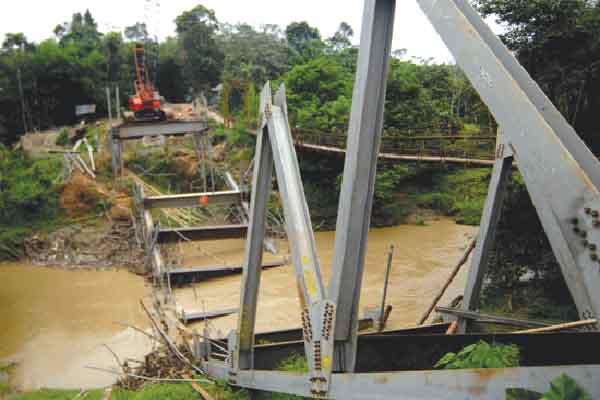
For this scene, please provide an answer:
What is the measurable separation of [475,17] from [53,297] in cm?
1424

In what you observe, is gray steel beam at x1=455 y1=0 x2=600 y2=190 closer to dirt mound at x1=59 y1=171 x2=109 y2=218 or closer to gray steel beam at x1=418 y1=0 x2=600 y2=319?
gray steel beam at x1=418 y1=0 x2=600 y2=319

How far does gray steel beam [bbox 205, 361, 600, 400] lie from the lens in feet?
6.57

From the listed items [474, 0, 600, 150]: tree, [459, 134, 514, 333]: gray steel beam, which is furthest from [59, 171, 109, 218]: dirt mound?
[459, 134, 514, 333]: gray steel beam

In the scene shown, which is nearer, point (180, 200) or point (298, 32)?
point (180, 200)

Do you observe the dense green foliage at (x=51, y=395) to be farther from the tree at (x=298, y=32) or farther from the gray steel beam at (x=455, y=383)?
the tree at (x=298, y=32)

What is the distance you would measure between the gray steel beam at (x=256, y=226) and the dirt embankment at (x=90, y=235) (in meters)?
11.7

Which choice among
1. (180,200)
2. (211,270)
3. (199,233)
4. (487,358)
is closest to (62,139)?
(180,200)

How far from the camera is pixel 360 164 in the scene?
3.03 metres

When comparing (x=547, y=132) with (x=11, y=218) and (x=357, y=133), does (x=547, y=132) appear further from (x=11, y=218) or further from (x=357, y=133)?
(x=11, y=218)

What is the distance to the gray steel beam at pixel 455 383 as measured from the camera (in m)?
2.00

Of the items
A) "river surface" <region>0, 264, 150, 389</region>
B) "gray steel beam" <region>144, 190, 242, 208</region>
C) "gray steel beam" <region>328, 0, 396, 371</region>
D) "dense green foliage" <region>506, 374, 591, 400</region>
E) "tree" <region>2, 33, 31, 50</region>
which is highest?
"tree" <region>2, 33, 31, 50</region>

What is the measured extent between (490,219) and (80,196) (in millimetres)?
18029

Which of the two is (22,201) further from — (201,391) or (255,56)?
(255,56)

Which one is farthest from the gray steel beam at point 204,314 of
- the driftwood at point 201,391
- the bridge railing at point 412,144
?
the bridge railing at point 412,144
